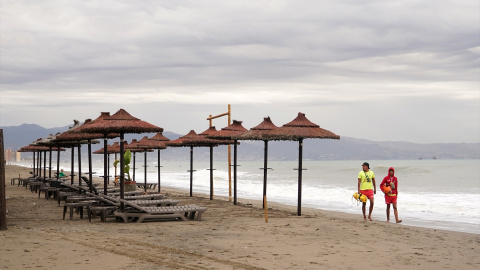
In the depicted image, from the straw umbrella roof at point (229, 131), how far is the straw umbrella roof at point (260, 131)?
110 cm

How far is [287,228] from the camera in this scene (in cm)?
1070

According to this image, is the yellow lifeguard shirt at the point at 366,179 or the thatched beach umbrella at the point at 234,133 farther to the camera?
the thatched beach umbrella at the point at 234,133

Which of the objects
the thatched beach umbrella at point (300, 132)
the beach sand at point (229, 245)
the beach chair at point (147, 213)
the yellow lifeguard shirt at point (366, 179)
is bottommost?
the beach sand at point (229, 245)

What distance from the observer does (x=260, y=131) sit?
A: 15.0 meters

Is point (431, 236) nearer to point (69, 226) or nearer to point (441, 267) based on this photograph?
point (441, 267)

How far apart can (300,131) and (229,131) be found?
4.32 metres

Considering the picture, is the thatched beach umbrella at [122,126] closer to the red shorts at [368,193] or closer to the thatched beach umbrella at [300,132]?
the thatched beach umbrella at [300,132]

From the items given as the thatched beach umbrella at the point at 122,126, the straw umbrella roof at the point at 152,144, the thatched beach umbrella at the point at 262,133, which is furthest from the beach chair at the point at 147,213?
the straw umbrella roof at the point at 152,144

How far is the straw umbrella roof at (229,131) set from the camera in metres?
16.9

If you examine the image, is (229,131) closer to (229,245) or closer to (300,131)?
(300,131)

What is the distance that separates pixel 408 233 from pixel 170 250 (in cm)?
464

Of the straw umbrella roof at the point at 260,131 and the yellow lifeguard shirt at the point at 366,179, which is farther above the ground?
the straw umbrella roof at the point at 260,131

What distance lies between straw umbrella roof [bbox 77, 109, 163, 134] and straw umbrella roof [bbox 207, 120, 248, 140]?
4785mm

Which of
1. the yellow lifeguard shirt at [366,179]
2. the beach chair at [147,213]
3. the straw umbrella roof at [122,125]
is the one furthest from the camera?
the yellow lifeguard shirt at [366,179]
